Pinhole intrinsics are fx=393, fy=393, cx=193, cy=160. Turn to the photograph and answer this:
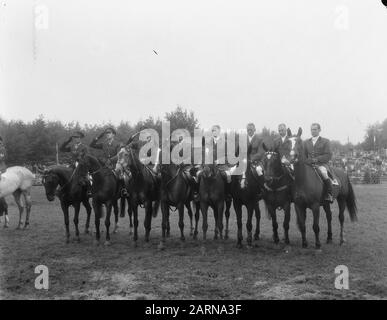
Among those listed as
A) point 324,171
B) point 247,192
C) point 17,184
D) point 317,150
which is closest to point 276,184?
point 247,192

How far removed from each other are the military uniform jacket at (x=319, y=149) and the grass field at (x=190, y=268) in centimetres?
218

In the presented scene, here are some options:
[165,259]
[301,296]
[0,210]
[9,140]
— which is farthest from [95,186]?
[9,140]

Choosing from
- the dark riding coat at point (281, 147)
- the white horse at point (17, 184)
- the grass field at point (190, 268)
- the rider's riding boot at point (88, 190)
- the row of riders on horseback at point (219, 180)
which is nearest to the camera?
the grass field at point (190, 268)

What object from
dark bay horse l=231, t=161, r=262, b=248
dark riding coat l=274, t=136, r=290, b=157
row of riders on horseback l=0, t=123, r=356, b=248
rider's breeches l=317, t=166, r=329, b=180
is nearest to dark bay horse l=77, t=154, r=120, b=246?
row of riders on horseback l=0, t=123, r=356, b=248

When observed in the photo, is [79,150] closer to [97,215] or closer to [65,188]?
[65,188]

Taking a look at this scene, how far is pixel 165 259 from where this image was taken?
27.5 ft

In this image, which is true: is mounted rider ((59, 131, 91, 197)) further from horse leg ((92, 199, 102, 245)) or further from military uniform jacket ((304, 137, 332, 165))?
military uniform jacket ((304, 137, 332, 165))

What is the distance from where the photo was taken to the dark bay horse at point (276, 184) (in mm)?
8562

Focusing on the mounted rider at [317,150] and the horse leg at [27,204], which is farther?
the horse leg at [27,204]

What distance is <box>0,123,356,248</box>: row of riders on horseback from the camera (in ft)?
29.1

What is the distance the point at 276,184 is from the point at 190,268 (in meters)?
2.91

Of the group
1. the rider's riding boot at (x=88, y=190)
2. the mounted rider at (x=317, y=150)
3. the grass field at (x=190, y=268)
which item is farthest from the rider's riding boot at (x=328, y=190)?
the rider's riding boot at (x=88, y=190)

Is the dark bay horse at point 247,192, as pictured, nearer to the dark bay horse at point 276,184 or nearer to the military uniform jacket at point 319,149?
the dark bay horse at point 276,184
